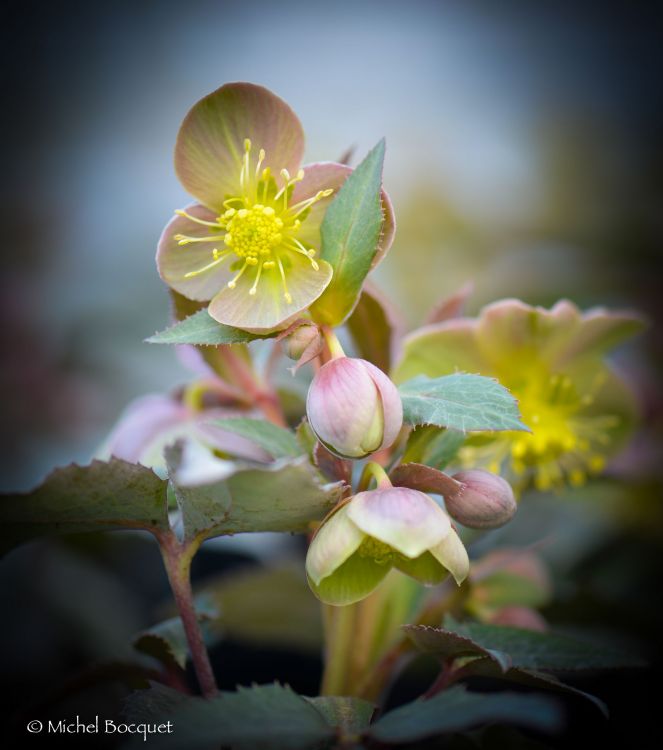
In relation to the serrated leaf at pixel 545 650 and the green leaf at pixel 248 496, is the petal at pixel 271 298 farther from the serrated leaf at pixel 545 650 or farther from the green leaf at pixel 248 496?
the serrated leaf at pixel 545 650

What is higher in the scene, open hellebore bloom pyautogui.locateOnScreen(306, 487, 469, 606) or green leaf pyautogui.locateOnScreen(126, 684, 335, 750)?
open hellebore bloom pyautogui.locateOnScreen(306, 487, 469, 606)

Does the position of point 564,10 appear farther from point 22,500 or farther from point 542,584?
point 22,500

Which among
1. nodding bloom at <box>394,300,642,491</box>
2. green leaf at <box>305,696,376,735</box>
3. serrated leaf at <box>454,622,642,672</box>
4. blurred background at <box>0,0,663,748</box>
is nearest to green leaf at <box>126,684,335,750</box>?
green leaf at <box>305,696,376,735</box>

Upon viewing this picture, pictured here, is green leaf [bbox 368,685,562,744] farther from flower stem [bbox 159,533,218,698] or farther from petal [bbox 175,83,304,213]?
petal [bbox 175,83,304,213]

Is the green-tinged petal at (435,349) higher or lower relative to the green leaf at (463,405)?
higher

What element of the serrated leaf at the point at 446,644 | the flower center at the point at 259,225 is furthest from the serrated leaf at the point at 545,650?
the flower center at the point at 259,225

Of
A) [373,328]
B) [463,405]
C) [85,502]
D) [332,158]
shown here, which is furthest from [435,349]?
[332,158]
